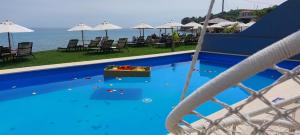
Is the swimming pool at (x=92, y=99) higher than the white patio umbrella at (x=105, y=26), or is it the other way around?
the white patio umbrella at (x=105, y=26)

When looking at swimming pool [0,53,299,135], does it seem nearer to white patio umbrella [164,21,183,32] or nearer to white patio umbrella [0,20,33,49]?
white patio umbrella [0,20,33,49]

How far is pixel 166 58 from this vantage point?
41.8 feet

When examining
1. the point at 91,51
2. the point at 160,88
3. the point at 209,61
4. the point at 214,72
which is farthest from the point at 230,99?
the point at 91,51

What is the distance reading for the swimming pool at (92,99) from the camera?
5.66m

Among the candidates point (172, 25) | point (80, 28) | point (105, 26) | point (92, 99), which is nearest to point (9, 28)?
point (80, 28)

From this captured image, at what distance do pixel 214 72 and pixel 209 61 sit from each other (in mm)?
2654

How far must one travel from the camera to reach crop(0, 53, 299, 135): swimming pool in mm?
5664

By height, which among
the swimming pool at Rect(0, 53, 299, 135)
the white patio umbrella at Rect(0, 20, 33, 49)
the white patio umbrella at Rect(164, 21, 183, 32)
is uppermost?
the white patio umbrella at Rect(164, 21, 183, 32)

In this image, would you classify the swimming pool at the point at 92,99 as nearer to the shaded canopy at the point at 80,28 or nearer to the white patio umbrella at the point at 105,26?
the white patio umbrella at the point at 105,26

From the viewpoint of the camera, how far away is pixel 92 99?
746 cm

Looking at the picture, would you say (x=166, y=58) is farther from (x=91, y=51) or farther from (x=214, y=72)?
(x=91, y=51)

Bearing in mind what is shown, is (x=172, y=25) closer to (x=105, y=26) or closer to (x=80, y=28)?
(x=105, y=26)

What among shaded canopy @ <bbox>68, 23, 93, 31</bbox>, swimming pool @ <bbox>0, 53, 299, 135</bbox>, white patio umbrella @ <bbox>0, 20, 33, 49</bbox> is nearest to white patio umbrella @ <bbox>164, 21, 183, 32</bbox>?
shaded canopy @ <bbox>68, 23, 93, 31</bbox>

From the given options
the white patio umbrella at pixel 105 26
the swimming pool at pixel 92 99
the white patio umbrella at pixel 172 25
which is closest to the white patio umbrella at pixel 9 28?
the swimming pool at pixel 92 99
